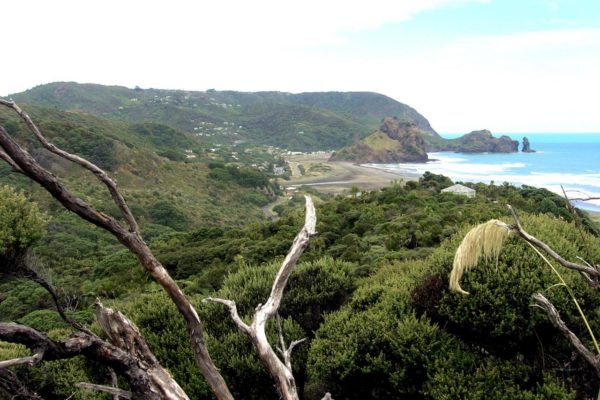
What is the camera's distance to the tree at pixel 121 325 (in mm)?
3084

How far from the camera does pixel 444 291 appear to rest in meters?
6.87

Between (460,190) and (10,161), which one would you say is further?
(460,190)

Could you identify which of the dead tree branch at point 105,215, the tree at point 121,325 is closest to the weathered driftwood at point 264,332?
the tree at point 121,325

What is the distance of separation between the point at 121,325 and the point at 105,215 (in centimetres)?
122

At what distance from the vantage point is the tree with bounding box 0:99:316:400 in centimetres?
308

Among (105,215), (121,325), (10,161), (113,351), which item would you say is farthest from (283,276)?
(10,161)

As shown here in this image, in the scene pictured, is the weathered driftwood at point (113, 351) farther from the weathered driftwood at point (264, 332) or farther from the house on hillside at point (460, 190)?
the house on hillside at point (460, 190)

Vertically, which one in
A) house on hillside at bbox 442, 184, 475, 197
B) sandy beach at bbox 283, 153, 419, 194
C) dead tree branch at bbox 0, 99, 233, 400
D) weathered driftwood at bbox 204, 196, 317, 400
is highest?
dead tree branch at bbox 0, 99, 233, 400

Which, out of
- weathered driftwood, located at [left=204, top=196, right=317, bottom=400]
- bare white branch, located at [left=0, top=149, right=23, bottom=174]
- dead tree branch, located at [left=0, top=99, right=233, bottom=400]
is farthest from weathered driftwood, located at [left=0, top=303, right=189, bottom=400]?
bare white branch, located at [left=0, top=149, right=23, bottom=174]

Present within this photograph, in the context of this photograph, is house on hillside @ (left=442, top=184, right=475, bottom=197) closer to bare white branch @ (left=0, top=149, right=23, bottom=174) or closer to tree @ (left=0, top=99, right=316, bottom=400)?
tree @ (left=0, top=99, right=316, bottom=400)

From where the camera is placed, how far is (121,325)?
4109 mm

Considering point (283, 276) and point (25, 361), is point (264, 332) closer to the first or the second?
point (283, 276)

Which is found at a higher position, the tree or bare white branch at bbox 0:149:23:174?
bare white branch at bbox 0:149:23:174

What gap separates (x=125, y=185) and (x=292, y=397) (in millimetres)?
64271
